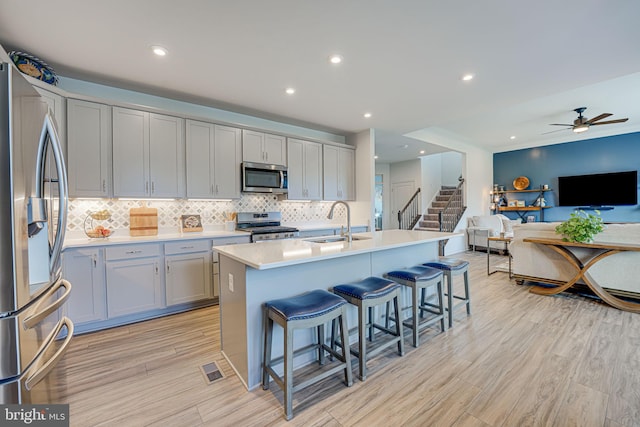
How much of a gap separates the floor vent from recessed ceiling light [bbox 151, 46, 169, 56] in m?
2.87

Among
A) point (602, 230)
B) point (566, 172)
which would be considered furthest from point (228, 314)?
point (566, 172)

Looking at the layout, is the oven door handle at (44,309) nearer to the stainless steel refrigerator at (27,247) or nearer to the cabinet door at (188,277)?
the stainless steel refrigerator at (27,247)

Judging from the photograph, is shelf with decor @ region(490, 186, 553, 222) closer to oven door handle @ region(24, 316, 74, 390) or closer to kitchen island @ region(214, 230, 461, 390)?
kitchen island @ region(214, 230, 461, 390)

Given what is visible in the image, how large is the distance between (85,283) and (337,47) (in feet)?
11.3

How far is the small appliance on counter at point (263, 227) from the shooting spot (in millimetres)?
3882

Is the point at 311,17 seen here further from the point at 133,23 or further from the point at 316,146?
the point at 316,146

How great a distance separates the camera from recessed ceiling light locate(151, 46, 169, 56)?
2.51 meters

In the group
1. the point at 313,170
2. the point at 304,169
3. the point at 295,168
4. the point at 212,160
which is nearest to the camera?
the point at 212,160

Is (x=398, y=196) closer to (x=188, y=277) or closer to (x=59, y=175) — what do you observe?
(x=188, y=277)

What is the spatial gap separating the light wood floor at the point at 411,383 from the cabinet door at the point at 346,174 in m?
3.14

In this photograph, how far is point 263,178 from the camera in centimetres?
430

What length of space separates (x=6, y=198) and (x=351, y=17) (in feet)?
7.73

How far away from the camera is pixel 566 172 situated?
7.68 meters

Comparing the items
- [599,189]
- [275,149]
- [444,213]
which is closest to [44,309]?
[275,149]
